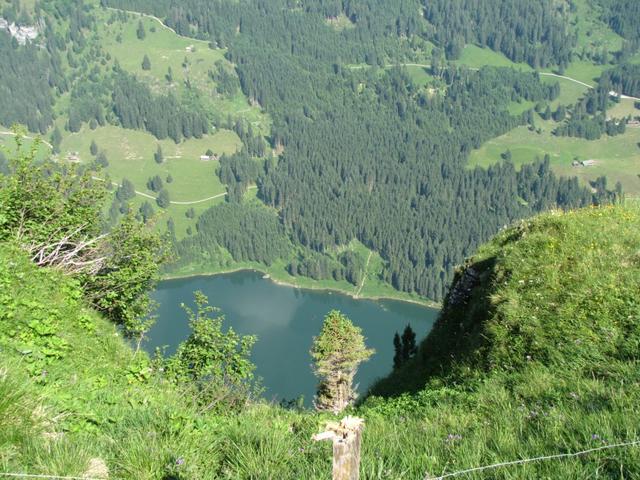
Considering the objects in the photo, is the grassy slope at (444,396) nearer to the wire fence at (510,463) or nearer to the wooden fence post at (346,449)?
the wire fence at (510,463)

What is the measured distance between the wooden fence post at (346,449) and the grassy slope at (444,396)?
4.86 feet

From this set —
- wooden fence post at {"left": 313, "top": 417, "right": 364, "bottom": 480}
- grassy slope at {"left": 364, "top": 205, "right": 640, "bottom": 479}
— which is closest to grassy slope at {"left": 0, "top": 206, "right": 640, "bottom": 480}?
grassy slope at {"left": 364, "top": 205, "right": 640, "bottom": 479}

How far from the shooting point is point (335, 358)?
53.9 meters

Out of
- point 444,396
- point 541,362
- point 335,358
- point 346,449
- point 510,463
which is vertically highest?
point 346,449

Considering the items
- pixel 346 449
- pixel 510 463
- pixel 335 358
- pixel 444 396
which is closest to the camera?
pixel 346 449

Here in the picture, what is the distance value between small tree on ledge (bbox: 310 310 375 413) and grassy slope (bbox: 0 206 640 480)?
118ft

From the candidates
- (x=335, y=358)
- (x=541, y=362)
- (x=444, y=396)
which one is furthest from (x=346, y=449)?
(x=335, y=358)

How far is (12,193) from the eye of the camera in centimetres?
2109

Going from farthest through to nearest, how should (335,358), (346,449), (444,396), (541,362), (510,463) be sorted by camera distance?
(335,358), (541,362), (444,396), (510,463), (346,449)

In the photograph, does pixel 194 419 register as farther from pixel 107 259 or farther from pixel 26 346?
pixel 107 259

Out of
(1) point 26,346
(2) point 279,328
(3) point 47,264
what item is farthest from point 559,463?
(2) point 279,328

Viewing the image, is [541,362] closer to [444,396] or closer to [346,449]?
[444,396]

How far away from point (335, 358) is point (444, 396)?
43.4 m

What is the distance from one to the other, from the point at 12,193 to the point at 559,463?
21558mm
